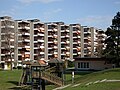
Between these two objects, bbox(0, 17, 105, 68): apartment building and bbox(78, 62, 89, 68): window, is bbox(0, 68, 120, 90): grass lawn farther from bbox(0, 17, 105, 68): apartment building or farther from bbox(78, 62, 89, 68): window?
bbox(0, 17, 105, 68): apartment building

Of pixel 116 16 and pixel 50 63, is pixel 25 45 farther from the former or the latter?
pixel 50 63

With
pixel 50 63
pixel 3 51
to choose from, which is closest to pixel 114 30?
pixel 50 63

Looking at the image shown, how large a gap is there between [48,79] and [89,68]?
46987mm

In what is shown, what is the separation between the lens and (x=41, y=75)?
123ft

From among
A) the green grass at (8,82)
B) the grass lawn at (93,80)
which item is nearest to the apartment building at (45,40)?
the green grass at (8,82)

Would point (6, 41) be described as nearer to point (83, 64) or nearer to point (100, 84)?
point (83, 64)

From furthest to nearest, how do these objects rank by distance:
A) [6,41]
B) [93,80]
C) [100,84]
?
[6,41] < [93,80] < [100,84]

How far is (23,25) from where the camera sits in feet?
428

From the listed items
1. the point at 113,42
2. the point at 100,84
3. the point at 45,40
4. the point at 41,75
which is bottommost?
the point at 100,84

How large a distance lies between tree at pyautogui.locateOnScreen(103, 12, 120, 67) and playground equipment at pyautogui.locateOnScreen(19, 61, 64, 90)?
26.6 m

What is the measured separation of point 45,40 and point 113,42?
7314 centimetres

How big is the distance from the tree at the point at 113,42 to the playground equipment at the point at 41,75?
26.6 meters

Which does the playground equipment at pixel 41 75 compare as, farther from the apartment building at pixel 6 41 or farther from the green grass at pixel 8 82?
the apartment building at pixel 6 41

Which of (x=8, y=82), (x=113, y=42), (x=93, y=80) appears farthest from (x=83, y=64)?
(x=93, y=80)
